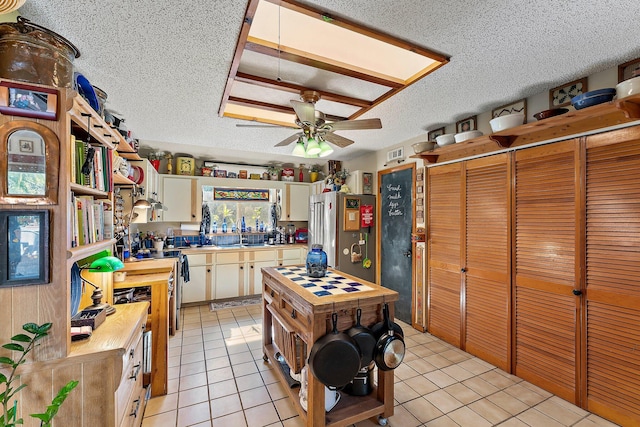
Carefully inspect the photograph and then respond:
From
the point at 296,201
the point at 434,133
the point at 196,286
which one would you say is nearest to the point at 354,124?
the point at 434,133

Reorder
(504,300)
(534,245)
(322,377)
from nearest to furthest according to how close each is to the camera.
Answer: (322,377) < (534,245) < (504,300)

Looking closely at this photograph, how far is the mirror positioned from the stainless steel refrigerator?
11.2 ft

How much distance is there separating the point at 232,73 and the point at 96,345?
1.85 metres

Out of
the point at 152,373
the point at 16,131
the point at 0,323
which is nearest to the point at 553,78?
the point at 16,131

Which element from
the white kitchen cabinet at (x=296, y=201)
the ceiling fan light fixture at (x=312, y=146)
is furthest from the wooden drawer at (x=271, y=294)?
the white kitchen cabinet at (x=296, y=201)

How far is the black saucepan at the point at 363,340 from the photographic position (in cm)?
178

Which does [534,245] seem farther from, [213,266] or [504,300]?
[213,266]

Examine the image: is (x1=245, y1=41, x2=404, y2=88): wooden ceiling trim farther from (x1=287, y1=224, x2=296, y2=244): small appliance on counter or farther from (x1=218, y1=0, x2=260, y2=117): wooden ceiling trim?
(x1=287, y1=224, x2=296, y2=244): small appliance on counter

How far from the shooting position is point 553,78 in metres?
2.16

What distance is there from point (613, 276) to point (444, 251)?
1.44 meters

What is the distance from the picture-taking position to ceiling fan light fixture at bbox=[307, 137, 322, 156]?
2.32 metres

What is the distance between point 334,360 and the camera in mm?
1659

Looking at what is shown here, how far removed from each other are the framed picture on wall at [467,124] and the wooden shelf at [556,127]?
0.24 metres

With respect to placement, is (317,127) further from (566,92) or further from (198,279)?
(198,279)
